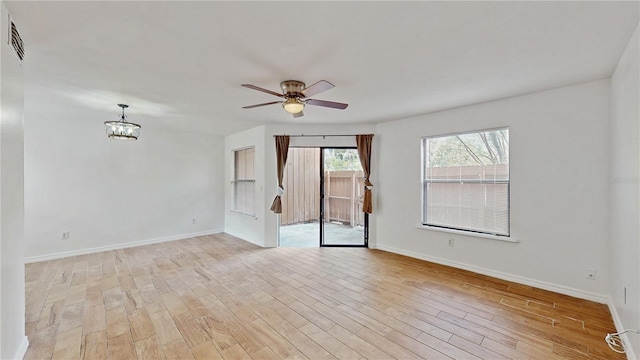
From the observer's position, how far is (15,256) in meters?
1.94

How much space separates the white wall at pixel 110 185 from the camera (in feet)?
14.5

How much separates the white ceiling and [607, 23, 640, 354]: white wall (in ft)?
0.92

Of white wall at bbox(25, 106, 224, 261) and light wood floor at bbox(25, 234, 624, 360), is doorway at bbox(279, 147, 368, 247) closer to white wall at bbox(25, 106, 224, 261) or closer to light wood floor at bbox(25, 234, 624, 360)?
light wood floor at bbox(25, 234, 624, 360)

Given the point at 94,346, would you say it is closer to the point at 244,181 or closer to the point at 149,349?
the point at 149,349

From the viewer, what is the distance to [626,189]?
2.18 m

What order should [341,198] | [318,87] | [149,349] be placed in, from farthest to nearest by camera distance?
[341,198], [318,87], [149,349]

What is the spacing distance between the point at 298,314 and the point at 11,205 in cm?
247

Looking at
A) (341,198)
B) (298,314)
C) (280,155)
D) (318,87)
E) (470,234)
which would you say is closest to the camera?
(318,87)

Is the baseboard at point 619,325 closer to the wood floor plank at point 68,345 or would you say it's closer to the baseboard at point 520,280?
the baseboard at point 520,280

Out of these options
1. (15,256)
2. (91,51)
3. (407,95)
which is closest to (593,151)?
(407,95)

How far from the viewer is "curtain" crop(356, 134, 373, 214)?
Result: 16.5 ft

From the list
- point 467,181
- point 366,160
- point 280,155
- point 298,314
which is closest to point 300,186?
point 280,155

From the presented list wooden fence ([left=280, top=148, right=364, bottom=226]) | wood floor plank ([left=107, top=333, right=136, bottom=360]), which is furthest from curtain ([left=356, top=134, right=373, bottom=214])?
wood floor plank ([left=107, top=333, right=136, bottom=360])

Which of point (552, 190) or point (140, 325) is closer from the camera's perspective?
point (140, 325)
